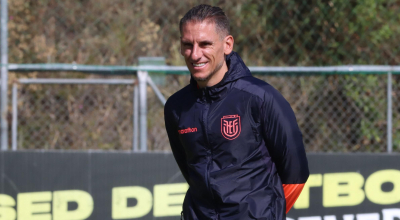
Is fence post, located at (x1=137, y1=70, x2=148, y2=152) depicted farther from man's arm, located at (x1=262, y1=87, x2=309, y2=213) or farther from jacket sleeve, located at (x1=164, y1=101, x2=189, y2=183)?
man's arm, located at (x1=262, y1=87, x2=309, y2=213)

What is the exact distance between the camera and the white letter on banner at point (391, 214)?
178 inches

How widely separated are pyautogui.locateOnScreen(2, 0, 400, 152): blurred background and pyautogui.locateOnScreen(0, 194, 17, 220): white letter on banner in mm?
1716

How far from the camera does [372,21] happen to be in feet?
22.7

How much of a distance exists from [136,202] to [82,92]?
301 cm

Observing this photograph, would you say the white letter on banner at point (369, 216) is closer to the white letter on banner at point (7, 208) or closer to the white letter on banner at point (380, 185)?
the white letter on banner at point (380, 185)

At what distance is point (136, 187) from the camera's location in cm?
435

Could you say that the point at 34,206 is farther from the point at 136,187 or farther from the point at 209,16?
the point at 209,16

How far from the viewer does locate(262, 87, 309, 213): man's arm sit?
225 cm

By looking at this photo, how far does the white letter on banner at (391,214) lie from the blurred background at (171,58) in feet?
5.54

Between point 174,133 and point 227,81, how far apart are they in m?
0.52

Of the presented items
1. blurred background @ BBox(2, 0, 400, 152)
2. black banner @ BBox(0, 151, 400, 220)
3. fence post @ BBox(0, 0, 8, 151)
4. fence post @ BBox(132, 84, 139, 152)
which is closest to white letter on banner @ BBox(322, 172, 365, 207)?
black banner @ BBox(0, 151, 400, 220)

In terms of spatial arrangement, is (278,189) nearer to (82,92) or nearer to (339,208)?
(339,208)

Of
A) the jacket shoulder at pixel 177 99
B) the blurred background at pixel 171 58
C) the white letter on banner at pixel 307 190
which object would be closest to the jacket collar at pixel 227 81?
the jacket shoulder at pixel 177 99

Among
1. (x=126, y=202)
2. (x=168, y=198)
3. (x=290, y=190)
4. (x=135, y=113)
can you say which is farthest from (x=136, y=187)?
(x=290, y=190)
